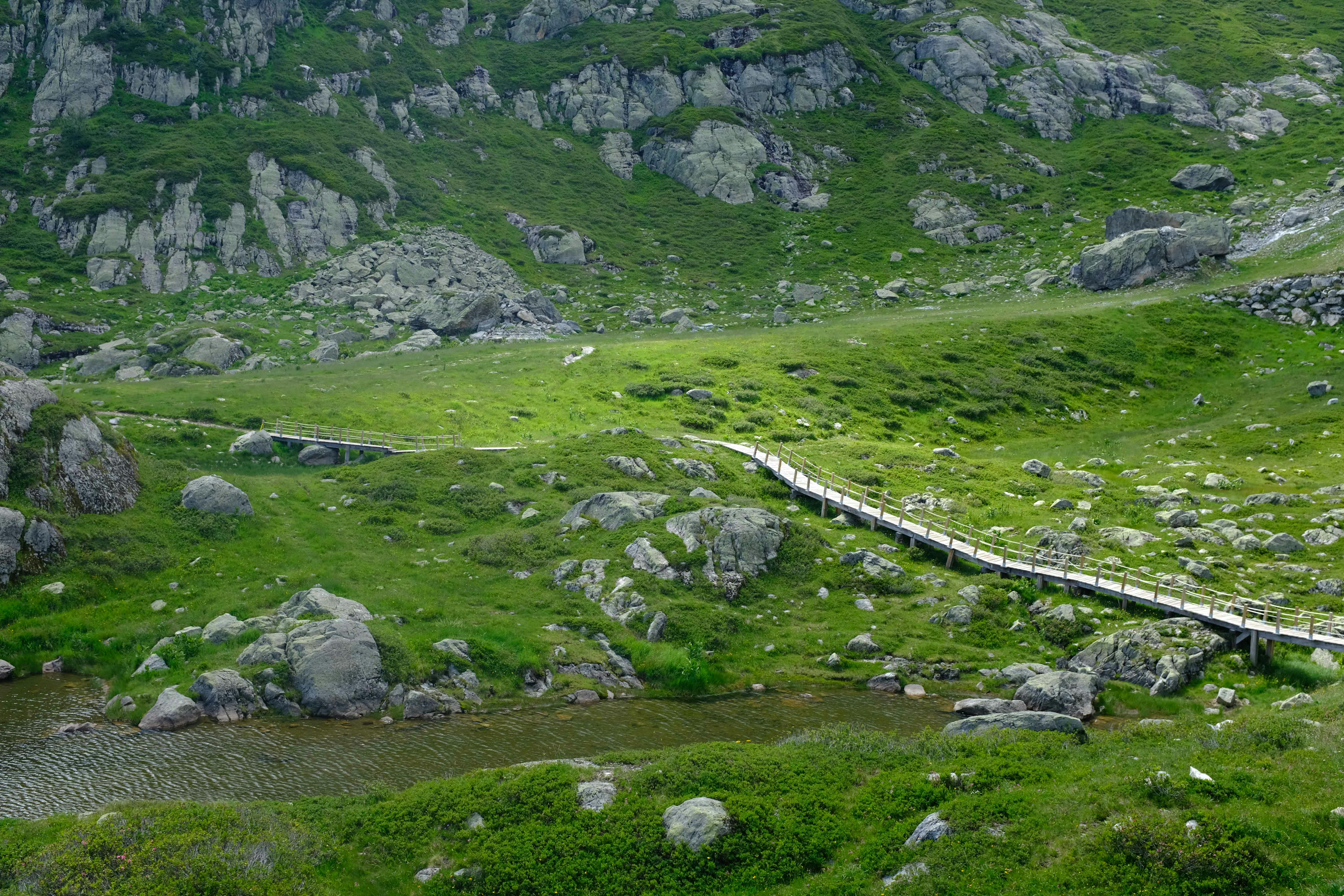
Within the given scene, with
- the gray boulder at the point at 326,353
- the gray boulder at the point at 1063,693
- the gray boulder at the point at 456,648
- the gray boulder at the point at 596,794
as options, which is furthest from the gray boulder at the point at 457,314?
the gray boulder at the point at 596,794

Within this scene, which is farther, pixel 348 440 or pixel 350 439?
pixel 350 439

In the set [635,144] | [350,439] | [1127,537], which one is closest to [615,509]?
[350,439]

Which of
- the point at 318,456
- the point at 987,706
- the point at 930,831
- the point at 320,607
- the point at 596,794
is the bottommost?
the point at 318,456

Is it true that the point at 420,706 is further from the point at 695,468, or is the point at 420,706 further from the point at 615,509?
the point at 695,468

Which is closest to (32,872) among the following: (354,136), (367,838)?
(367,838)

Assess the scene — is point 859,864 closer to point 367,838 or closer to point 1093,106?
point 367,838

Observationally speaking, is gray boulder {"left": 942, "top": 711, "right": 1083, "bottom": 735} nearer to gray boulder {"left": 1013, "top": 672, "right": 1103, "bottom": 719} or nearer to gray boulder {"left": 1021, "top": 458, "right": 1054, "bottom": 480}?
gray boulder {"left": 1013, "top": 672, "right": 1103, "bottom": 719}

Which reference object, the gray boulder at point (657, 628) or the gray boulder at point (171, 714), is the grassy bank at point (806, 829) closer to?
the gray boulder at point (171, 714)
